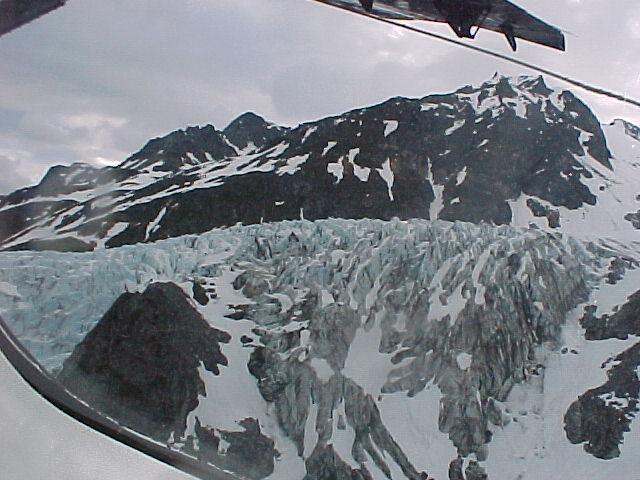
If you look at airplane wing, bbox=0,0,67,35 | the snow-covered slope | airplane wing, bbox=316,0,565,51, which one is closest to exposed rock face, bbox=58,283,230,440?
the snow-covered slope

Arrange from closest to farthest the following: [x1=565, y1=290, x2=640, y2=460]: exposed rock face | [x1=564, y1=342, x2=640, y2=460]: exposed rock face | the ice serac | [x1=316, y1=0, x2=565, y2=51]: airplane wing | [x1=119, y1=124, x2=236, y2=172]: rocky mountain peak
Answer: [x1=316, y1=0, x2=565, y2=51]: airplane wing < [x1=119, y1=124, x2=236, y2=172]: rocky mountain peak < the ice serac < [x1=565, y1=290, x2=640, y2=460]: exposed rock face < [x1=564, y1=342, x2=640, y2=460]: exposed rock face

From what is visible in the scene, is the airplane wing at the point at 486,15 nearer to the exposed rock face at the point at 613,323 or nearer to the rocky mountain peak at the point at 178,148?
the rocky mountain peak at the point at 178,148

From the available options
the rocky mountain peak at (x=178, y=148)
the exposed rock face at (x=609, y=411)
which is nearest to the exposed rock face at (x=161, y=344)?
the rocky mountain peak at (x=178, y=148)

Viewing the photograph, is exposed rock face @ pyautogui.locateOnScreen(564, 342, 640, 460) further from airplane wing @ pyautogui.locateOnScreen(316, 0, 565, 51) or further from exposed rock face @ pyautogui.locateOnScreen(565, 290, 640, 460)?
airplane wing @ pyautogui.locateOnScreen(316, 0, 565, 51)

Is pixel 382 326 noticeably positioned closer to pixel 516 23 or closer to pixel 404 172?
pixel 404 172

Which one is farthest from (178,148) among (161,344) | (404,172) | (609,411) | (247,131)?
(609,411)

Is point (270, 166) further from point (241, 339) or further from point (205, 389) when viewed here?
point (205, 389)
